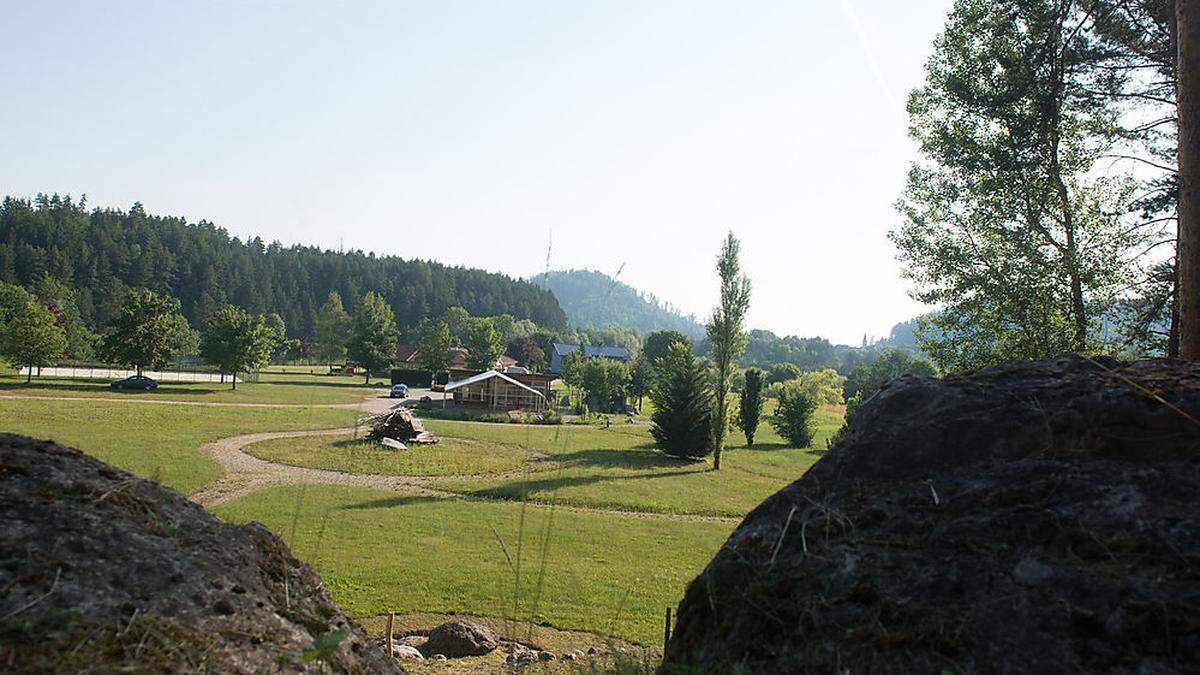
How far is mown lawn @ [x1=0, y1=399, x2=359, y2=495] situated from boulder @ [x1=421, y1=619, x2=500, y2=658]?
11.7m

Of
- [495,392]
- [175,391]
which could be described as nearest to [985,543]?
[495,392]

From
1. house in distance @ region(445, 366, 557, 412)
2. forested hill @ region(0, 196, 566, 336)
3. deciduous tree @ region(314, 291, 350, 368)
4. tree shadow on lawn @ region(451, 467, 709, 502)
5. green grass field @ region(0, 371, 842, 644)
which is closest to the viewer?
green grass field @ region(0, 371, 842, 644)

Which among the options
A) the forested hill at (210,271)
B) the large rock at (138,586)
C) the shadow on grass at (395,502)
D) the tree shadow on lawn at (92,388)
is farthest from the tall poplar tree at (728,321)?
the forested hill at (210,271)

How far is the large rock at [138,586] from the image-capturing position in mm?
1620

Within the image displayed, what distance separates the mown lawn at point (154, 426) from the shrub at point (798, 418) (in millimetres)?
30180

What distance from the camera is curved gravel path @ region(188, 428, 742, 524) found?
18.7m

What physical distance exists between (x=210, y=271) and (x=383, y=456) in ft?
403

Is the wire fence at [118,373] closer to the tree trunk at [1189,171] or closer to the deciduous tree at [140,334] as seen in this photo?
the deciduous tree at [140,334]

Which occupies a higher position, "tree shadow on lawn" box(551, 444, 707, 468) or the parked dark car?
the parked dark car

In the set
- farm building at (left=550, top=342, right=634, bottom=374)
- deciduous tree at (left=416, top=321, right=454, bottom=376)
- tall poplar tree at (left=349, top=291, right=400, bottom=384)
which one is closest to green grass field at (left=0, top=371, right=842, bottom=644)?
tall poplar tree at (left=349, top=291, right=400, bottom=384)

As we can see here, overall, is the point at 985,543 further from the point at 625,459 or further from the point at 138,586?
the point at 625,459

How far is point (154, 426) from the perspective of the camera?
100 feet

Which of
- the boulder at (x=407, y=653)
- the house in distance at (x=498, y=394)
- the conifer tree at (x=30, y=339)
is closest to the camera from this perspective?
the boulder at (x=407, y=653)

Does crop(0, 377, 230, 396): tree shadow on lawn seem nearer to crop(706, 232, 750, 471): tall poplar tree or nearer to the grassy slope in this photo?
the grassy slope
